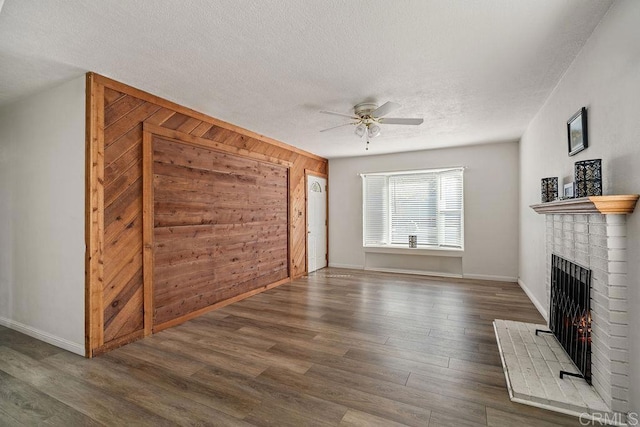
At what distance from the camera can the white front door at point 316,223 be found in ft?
21.7

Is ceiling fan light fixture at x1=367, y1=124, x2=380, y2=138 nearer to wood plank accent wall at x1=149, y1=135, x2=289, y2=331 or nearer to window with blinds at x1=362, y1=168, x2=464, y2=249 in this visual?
wood plank accent wall at x1=149, y1=135, x2=289, y2=331

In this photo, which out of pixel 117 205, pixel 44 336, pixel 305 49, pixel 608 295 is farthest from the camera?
pixel 44 336

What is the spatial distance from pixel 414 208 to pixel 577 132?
4.00m

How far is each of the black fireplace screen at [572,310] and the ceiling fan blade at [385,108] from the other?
2.07 m

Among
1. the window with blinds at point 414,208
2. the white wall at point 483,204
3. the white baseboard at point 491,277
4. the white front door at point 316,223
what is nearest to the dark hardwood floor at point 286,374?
the white baseboard at point 491,277

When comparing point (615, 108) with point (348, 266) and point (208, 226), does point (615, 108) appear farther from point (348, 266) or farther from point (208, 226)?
point (348, 266)

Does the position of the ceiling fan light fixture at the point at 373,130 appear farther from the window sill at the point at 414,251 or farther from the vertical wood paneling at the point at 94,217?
the window sill at the point at 414,251

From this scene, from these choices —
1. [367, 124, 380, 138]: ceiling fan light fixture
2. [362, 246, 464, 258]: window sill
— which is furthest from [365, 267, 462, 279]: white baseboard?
[367, 124, 380, 138]: ceiling fan light fixture

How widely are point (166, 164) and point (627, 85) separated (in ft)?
13.1

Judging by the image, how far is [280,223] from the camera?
5641 millimetres

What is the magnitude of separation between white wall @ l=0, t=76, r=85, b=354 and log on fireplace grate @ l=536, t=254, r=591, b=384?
4.16m

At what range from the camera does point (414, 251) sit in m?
6.37

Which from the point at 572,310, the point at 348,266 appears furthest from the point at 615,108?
the point at 348,266

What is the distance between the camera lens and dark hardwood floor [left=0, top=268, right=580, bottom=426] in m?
1.99
